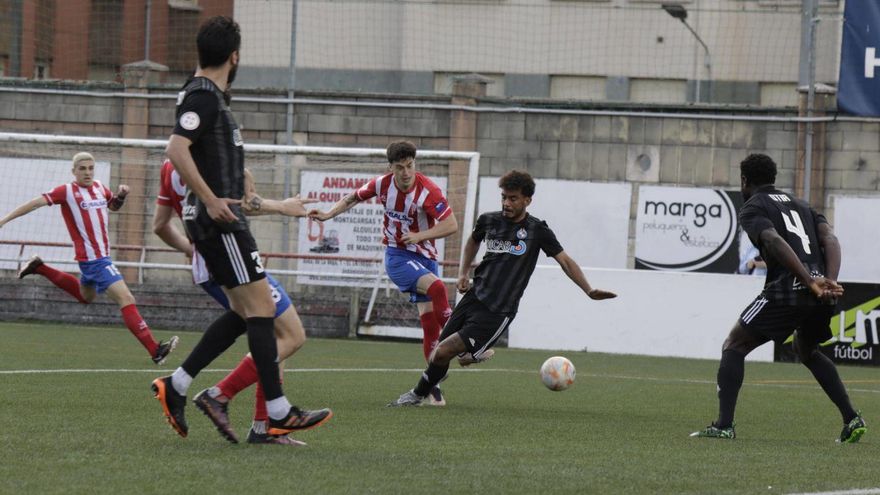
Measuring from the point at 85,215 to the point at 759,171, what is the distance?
7955 mm

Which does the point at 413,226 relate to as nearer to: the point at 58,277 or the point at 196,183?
the point at 196,183

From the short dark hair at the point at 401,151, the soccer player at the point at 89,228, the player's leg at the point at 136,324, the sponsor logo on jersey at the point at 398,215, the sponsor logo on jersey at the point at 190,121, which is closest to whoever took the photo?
the sponsor logo on jersey at the point at 190,121

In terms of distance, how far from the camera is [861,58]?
21688mm

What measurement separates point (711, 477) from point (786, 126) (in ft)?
56.8

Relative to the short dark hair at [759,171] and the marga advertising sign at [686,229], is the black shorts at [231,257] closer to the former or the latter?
the short dark hair at [759,171]

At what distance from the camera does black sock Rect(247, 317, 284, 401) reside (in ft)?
23.3

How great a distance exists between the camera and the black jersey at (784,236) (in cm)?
907

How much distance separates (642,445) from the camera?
825 centimetres

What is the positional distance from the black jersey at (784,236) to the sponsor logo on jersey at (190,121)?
11.9 ft

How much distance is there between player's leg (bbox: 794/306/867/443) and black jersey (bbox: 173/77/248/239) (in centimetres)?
391

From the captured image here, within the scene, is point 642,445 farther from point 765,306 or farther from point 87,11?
point 87,11

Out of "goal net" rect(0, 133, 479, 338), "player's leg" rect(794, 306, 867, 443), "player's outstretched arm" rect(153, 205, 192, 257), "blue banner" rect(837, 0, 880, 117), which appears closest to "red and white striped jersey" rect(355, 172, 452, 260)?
"player's outstretched arm" rect(153, 205, 192, 257)

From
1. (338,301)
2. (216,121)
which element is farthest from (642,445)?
(338,301)

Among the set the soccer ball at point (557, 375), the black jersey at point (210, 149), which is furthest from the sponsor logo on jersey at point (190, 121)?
the soccer ball at point (557, 375)
